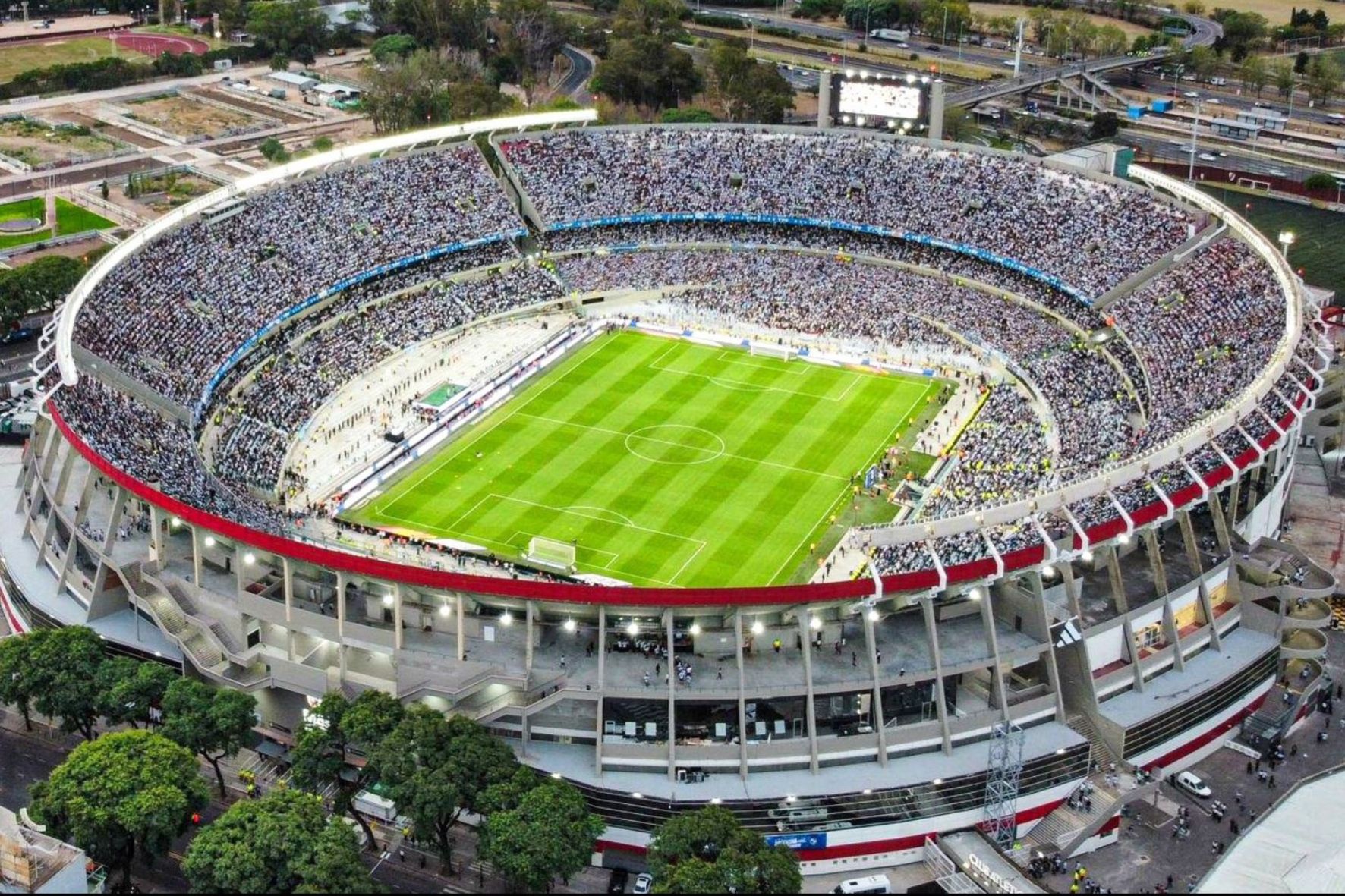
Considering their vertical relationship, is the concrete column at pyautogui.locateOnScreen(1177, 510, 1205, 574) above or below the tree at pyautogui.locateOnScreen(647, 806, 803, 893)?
above

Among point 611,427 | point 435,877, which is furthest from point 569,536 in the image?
point 435,877

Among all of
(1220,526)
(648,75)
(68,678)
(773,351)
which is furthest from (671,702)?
(648,75)

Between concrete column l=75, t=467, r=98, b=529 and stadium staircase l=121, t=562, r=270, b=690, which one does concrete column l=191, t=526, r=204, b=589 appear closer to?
stadium staircase l=121, t=562, r=270, b=690

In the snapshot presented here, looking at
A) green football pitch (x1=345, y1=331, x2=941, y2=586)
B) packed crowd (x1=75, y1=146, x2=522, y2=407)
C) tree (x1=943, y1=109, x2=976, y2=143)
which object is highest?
tree (x1=943, y1=109, x2=976, y2=143)

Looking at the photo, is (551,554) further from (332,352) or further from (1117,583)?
(1117,583)

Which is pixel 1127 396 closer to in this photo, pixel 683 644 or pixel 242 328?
pixel 683 644

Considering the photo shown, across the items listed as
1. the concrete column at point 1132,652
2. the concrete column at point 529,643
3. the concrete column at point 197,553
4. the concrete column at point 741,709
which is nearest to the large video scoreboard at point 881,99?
the concrete column at point 1132,652

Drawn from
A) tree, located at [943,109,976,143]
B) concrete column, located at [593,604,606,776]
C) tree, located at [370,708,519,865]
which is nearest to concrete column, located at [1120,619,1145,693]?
concrete column, located at [593,604,606,776]
